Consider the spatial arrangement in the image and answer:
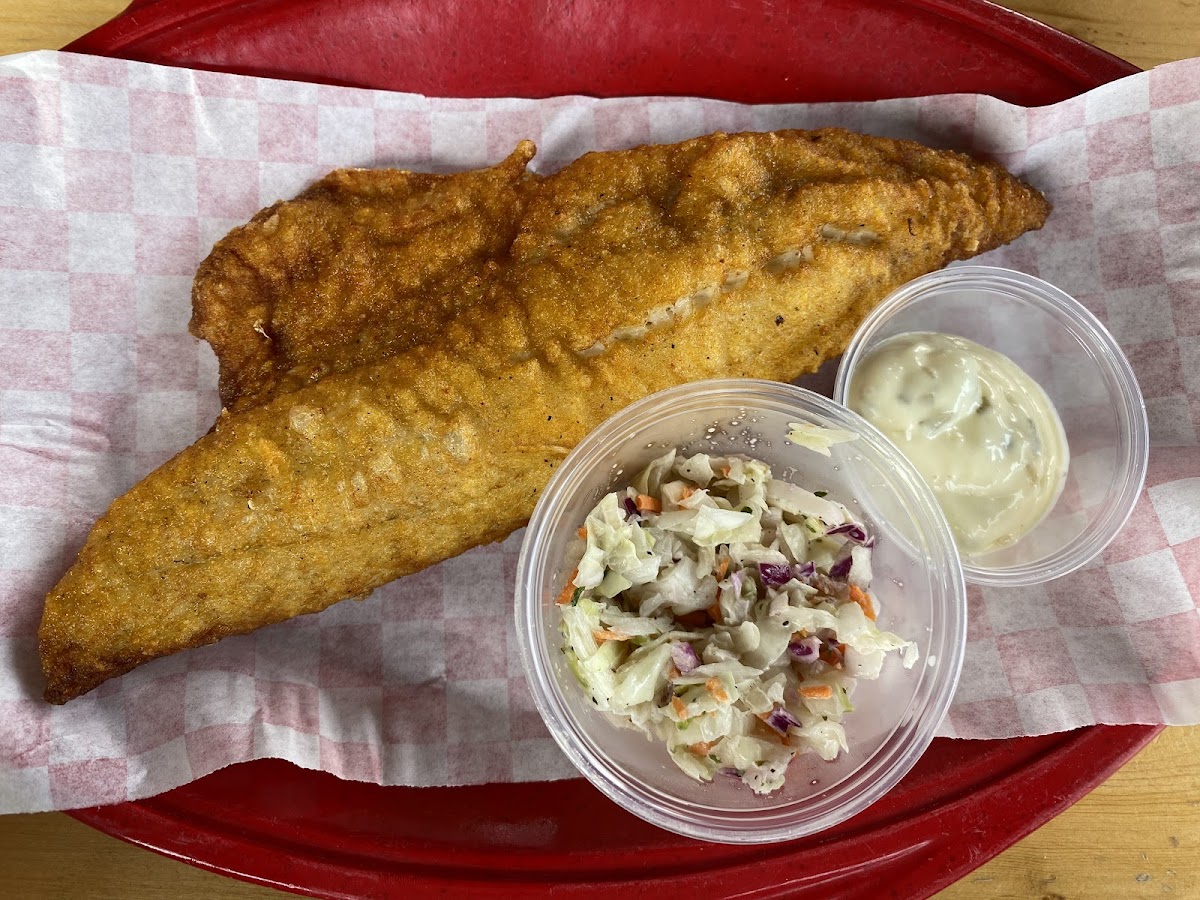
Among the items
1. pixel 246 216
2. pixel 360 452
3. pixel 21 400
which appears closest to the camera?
pixel 360 452

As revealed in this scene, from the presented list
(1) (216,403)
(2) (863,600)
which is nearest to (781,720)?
(2) (863,600)

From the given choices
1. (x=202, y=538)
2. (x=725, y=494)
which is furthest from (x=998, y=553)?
(x=202, y=538)

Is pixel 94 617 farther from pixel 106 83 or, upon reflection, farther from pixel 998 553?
pixel 998 553

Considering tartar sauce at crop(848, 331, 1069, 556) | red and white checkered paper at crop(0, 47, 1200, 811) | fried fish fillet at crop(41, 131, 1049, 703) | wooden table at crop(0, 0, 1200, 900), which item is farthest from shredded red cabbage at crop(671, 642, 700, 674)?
wooden table at crop(0, 0, 1200, 900)

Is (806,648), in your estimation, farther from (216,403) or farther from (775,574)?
(216,403)

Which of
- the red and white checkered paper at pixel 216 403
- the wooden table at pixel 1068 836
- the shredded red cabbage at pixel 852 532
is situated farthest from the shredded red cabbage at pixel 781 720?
the wooden table at pixel 1068 836

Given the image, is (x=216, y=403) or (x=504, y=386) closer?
(x=504, y=386)

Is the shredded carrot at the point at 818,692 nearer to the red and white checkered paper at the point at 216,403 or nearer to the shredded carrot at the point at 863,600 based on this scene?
the shredded carrot at the point at 863,600
